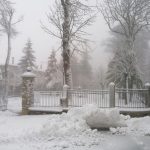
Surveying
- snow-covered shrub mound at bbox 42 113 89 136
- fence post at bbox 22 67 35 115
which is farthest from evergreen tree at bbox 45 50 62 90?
snow-covered shrub mound at bbox 42 113 89 136

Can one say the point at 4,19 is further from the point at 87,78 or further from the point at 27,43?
the point at 87,78

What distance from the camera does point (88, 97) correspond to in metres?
16.0

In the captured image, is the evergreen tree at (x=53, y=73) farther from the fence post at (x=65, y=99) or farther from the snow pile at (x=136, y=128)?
the snow pile at (x=136, y=128)

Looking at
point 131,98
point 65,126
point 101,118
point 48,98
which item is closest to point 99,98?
point 131,98

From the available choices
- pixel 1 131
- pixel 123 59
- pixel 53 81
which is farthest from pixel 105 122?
pixel 53 81

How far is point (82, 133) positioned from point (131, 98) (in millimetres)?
6478

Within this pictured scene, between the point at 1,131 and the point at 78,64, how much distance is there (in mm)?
59955

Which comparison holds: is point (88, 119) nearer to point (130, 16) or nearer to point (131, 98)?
point (131, 98)

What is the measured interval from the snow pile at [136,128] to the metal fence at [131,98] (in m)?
2.48

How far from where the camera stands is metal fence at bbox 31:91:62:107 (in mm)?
16359

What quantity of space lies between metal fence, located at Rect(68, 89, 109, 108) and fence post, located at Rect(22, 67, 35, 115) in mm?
2381

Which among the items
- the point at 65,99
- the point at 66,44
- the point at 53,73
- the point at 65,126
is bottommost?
the point at 65,126

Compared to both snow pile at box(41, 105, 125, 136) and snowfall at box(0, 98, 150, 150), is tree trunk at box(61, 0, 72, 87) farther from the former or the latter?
snow pile at box(41, 105, 125, 136)

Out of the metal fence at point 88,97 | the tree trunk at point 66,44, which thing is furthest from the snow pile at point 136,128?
the tree trunk at point 66,44
